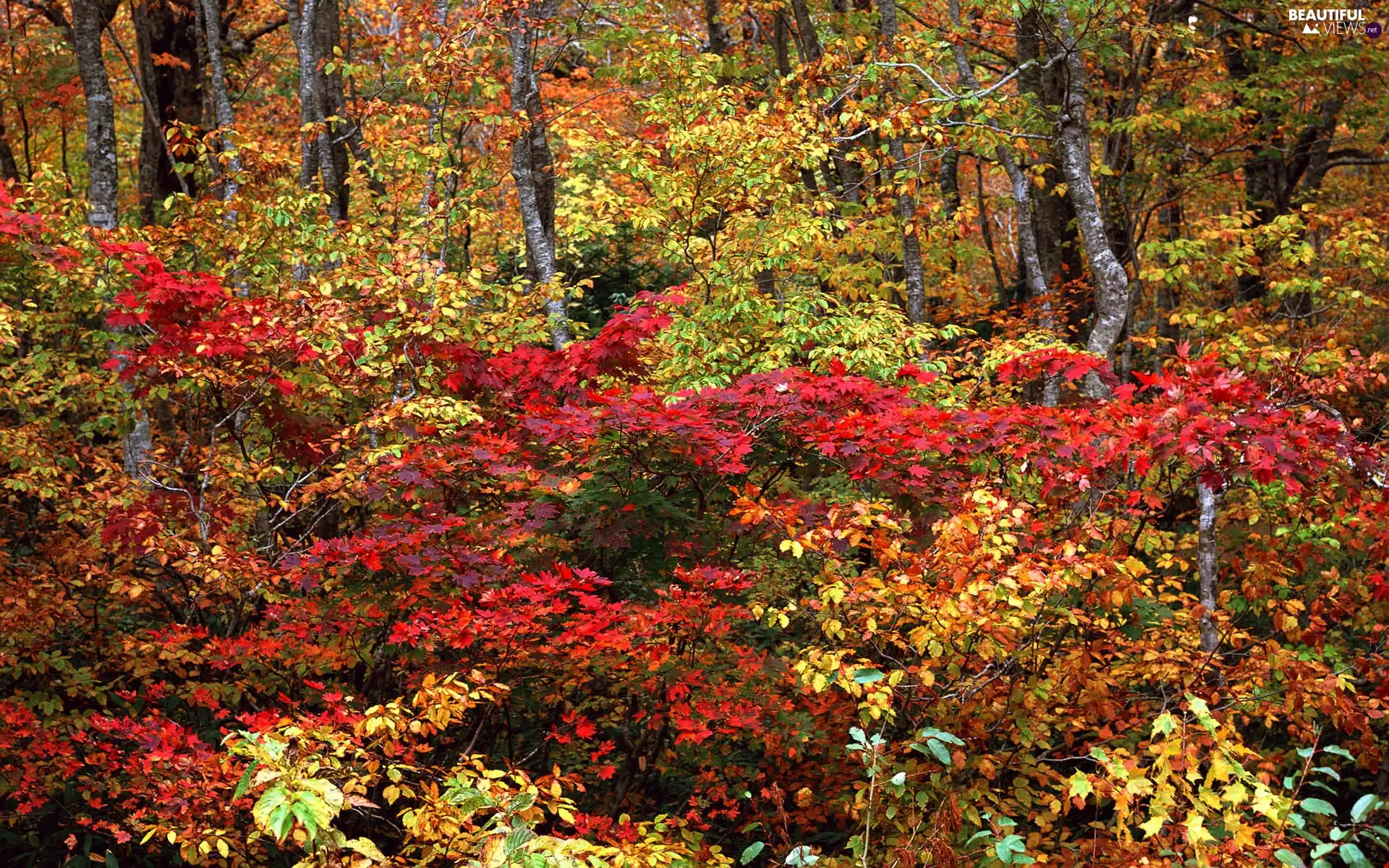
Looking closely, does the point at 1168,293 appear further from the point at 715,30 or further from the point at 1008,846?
the point at 1008,846

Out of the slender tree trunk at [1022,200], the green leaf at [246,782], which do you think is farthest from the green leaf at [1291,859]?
the slender tree trunk at [1022,200]

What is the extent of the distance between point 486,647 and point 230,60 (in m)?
12.0

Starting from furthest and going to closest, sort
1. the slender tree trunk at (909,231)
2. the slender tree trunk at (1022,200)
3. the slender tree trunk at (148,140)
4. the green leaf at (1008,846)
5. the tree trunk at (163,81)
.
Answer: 1. the tree trunk at (163,81)
2. the slender tree trunk at (148,140)
3. the slender tree trunk at (1022,200)
4. the slender tree trunk at (909,231)
5. the green leaf at (1008,846)

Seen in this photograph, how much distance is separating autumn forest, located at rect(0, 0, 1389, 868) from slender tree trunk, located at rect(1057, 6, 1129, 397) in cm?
4

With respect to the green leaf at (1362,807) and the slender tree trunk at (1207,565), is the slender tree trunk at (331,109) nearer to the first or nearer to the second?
the slender tree trunk at (1207,565)

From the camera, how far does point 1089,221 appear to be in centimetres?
809

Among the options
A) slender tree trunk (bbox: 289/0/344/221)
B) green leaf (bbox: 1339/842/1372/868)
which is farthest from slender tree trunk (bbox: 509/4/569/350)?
green leaf (bbox: 1339/842/1372/868)

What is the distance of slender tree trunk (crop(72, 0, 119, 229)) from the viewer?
791cm

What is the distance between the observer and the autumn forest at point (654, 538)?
4332 millimetres

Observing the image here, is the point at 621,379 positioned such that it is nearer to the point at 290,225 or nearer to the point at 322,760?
the point at 290,225

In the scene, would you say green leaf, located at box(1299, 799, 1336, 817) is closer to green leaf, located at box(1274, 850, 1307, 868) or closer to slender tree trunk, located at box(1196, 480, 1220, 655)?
green leaf, located at box(1274, 850, 1307, 868)

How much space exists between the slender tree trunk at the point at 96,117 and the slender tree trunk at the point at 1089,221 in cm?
731

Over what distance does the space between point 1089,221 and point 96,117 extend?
769cm

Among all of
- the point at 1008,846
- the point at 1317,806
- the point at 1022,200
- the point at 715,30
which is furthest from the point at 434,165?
the point at 1317,806
